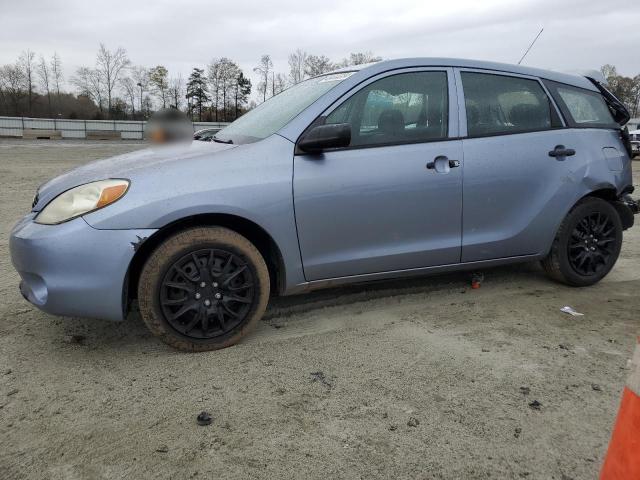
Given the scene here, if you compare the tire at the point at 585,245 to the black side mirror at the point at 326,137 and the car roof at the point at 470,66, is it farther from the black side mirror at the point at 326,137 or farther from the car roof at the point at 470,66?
the black side mirror at the point at 326,137

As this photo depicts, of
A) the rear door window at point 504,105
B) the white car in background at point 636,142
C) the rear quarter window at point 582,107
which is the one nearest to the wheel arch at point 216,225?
the rear door window at point 504,105

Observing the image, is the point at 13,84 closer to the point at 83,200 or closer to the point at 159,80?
the point at 159,80

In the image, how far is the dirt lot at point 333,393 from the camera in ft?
7.32

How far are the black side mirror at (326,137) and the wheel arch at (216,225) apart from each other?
0.59m

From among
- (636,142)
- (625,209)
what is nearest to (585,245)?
(625,209)

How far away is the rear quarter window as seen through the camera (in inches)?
168

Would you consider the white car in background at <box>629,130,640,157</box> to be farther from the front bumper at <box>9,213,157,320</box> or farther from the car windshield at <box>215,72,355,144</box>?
the front bumper at <box>9,213,157,320</box>

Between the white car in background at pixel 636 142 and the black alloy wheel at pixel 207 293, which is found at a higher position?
the white car in background at pixel 636 142

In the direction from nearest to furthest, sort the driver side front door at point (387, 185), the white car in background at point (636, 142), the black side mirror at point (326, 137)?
the black side mirror at point (326, 137), the driver side front door at point (387, 185), the white car in background at point (636, 142)

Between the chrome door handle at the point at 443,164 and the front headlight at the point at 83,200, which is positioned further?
the chrome door handle at the point at 443,164

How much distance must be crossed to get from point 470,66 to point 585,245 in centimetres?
177

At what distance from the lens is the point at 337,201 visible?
334 cm

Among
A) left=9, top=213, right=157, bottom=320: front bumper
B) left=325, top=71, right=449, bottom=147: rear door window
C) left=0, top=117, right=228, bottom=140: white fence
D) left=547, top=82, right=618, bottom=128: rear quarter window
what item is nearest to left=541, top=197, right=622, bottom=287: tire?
left=547, top=82, right=618, bottom=128: rear quarter window

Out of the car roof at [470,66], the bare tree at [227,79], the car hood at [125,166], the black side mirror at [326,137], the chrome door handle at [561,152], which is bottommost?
the car hood at [125,166]
